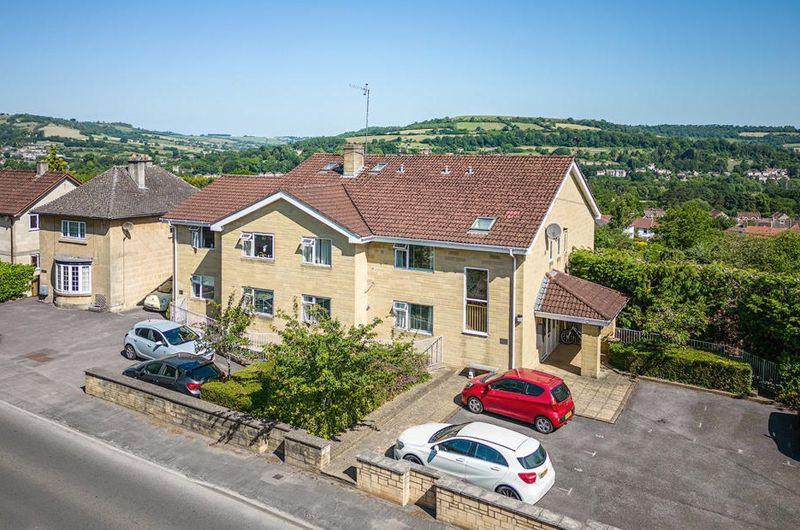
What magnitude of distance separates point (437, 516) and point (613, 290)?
52.9 feet

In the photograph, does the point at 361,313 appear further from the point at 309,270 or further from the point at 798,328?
the point at 798,328

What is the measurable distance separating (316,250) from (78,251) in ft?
57.2

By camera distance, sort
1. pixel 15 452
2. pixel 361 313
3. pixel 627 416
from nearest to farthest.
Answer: pixel 15 452
pixel 627 416
pixel 361 313

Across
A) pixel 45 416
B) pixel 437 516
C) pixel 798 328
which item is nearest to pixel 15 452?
pixel 45 416

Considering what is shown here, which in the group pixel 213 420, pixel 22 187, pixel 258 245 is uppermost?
pixel 22 187

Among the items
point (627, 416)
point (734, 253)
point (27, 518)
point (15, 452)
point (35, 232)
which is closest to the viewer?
point (27, 518)

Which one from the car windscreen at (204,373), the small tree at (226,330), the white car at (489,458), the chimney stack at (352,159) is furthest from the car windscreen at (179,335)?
the white car at (489,458)

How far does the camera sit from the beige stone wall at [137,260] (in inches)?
1416

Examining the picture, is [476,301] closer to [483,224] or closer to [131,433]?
[483,224]

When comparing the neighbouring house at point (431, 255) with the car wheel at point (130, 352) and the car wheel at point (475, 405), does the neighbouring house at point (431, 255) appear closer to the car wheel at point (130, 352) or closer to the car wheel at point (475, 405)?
the car wheel at point (475, 405)

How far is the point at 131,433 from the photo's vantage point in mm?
20172

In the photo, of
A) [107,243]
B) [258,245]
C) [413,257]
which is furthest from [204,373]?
[107,243]

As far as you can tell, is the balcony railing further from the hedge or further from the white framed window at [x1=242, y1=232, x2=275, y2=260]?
the white framed window at [x1=242, y1=232, x2=275, y2=260]

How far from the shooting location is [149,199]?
3850 centimetres
